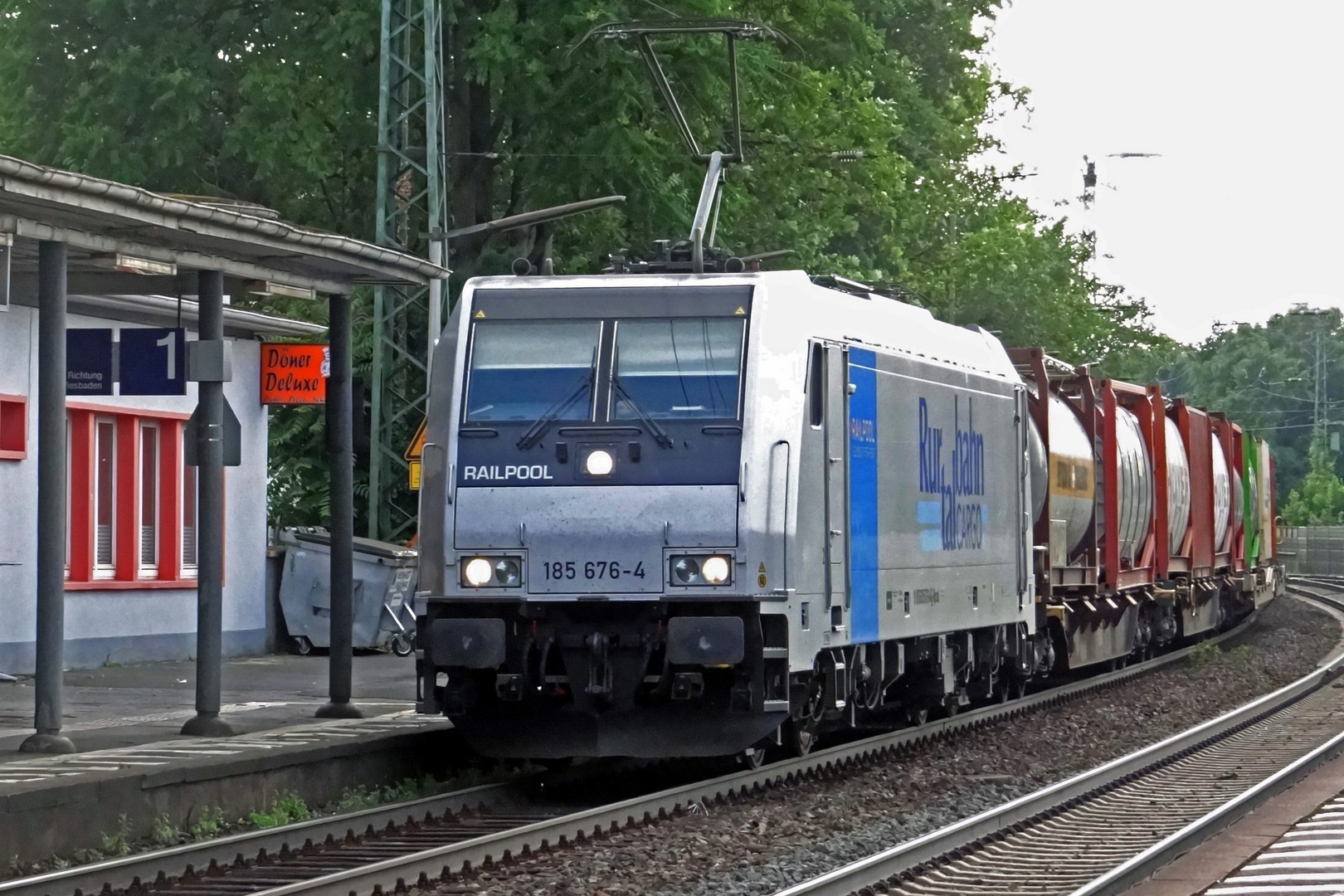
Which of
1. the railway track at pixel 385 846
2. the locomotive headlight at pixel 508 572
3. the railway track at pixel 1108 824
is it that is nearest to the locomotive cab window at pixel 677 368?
the locomotive headlight at pixel 508 572

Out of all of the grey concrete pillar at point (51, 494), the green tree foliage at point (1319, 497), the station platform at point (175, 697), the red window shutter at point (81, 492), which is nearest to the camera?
the grey concrete pillar at point (51, 494)

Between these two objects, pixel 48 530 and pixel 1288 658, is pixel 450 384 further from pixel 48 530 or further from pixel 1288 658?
pixel 1288 658

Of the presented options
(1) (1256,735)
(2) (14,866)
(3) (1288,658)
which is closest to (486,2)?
(3) (1288,658)

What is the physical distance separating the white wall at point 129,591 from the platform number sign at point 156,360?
4.54 metres

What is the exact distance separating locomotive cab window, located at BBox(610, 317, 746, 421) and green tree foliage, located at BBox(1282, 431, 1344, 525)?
82906 mm

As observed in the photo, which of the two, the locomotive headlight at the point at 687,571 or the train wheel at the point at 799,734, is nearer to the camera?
the locomotive headlight at the point at 687,571

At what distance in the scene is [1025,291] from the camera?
5088cm

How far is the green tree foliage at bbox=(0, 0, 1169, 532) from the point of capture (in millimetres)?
29328

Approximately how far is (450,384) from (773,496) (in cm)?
210

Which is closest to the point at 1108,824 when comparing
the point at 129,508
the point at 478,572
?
the point at 478,572

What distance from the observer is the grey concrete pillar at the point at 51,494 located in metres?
12.5

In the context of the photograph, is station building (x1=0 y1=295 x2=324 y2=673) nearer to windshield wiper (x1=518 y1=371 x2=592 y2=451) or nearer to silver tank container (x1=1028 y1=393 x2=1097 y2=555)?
windshield wiper (x1=518 y1=371 x2=592 y2=451)

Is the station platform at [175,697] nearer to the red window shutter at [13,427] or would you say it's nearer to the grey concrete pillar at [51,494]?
the grey concrete pillar at [51,494]

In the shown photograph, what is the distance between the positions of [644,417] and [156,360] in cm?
413
